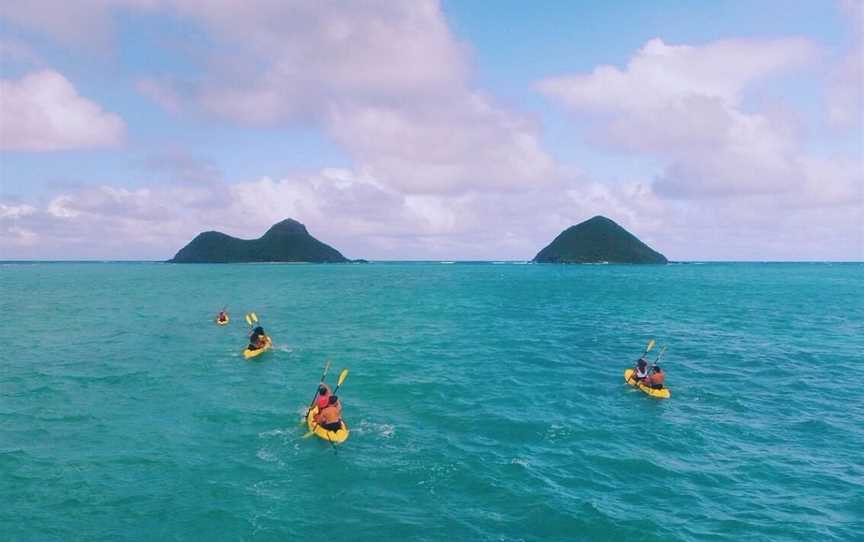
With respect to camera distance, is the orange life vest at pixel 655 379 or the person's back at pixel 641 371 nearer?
the orange life vest at pixel 655 379

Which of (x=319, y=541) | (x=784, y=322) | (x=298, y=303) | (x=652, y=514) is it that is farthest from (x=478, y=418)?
(x=298, y=303)

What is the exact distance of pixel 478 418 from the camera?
95.3 feet

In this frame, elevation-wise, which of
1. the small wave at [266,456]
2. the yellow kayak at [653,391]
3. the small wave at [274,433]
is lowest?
the small wave at [266,456]

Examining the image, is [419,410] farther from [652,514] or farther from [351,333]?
[351,333]

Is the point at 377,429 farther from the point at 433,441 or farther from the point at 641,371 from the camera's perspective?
the point at 641,371

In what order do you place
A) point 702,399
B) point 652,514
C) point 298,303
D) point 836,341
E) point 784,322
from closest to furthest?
1. point 652,514
2. point 702,399
3. point 836,341
4. point 784,322
5. point 298,303

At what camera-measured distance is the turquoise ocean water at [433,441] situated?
18484 mm

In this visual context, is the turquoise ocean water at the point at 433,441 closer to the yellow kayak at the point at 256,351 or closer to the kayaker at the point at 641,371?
the yellow kayak at the point at 256,351

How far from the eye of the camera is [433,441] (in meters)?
25.5

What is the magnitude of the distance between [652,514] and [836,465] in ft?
37.7

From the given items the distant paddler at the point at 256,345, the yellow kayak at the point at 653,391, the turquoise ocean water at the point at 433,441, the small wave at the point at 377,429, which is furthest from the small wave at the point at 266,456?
the yellow kayak at the point at 653,391

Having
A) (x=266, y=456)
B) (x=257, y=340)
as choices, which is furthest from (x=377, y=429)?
(x=257, y=340)

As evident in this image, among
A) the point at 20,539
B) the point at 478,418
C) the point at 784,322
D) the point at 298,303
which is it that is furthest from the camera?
the point at 298,303

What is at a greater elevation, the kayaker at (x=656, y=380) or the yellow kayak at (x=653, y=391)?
the kayaker at (x=656, y=380)
